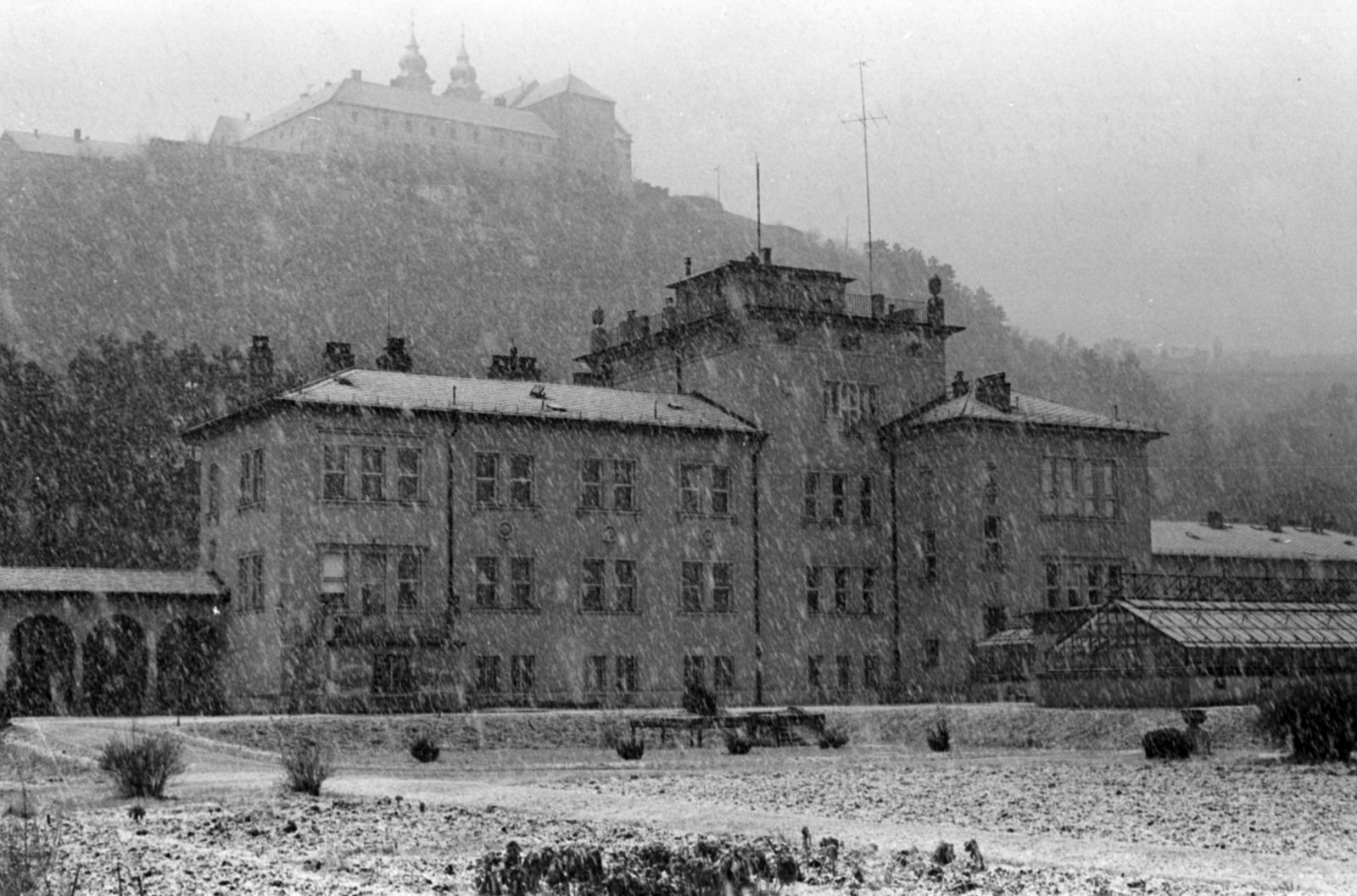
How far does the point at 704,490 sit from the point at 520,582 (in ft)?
21.0

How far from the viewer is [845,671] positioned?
1932 inches

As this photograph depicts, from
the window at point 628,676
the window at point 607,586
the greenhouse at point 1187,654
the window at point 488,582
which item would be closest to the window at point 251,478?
the window at point 488,582

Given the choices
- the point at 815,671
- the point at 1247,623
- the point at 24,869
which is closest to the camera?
the point at 24,869

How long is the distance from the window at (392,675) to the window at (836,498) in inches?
538

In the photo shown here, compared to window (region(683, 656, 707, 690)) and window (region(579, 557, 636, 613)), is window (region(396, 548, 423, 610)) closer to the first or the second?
window (region(579, 557, 636, 613))

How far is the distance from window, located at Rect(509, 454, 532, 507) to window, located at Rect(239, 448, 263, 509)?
638cm

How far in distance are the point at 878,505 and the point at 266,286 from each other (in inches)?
2944

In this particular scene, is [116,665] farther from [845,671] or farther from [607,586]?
[845,671]

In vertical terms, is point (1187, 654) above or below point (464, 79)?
below

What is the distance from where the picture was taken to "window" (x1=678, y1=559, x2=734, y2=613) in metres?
46.8

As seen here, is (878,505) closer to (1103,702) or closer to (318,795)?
(1103,702)

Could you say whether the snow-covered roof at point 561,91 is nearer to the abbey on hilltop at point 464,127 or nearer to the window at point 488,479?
the abbey on hilltop at point 464,127

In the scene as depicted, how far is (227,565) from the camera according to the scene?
44344mm

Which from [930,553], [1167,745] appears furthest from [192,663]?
[1167,745]
